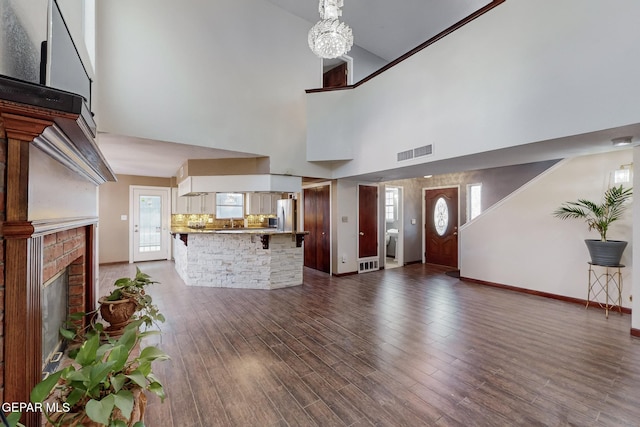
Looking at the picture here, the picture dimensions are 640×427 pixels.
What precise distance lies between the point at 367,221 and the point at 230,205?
3420mm

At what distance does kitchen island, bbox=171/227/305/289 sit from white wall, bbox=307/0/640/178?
8.48 feet

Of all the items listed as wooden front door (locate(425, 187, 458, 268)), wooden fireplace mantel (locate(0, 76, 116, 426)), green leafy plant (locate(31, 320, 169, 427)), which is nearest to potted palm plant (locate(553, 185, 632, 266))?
wooden front door (locate(425, 187, 458, 268))

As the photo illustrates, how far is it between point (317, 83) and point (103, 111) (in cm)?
395

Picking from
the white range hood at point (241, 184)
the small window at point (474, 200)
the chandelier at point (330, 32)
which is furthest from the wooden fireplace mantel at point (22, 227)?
the small window at point (474, 200)

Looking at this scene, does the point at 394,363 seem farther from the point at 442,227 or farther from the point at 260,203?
the point at 442,227

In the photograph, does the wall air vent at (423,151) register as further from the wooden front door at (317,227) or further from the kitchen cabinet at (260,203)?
the kitchen cabinet at (260,203)

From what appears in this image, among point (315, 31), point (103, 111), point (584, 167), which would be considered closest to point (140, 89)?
point (103, 111)

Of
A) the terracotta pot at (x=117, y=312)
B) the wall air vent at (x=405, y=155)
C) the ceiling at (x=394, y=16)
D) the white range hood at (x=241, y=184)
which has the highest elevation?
the ceiling at (x=394, y=16)

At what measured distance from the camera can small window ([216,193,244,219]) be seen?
655 cm

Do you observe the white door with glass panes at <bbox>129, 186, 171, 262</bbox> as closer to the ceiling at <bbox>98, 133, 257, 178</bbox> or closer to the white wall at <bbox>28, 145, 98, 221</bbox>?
the ceiling at <bbox>98, 133, 257, 178</bbox>

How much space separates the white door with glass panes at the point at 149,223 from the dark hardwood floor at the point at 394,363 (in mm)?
3854

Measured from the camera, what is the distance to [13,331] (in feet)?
3.52

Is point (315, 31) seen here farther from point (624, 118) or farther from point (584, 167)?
point (584, 167)

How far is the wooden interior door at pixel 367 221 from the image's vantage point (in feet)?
21.7
